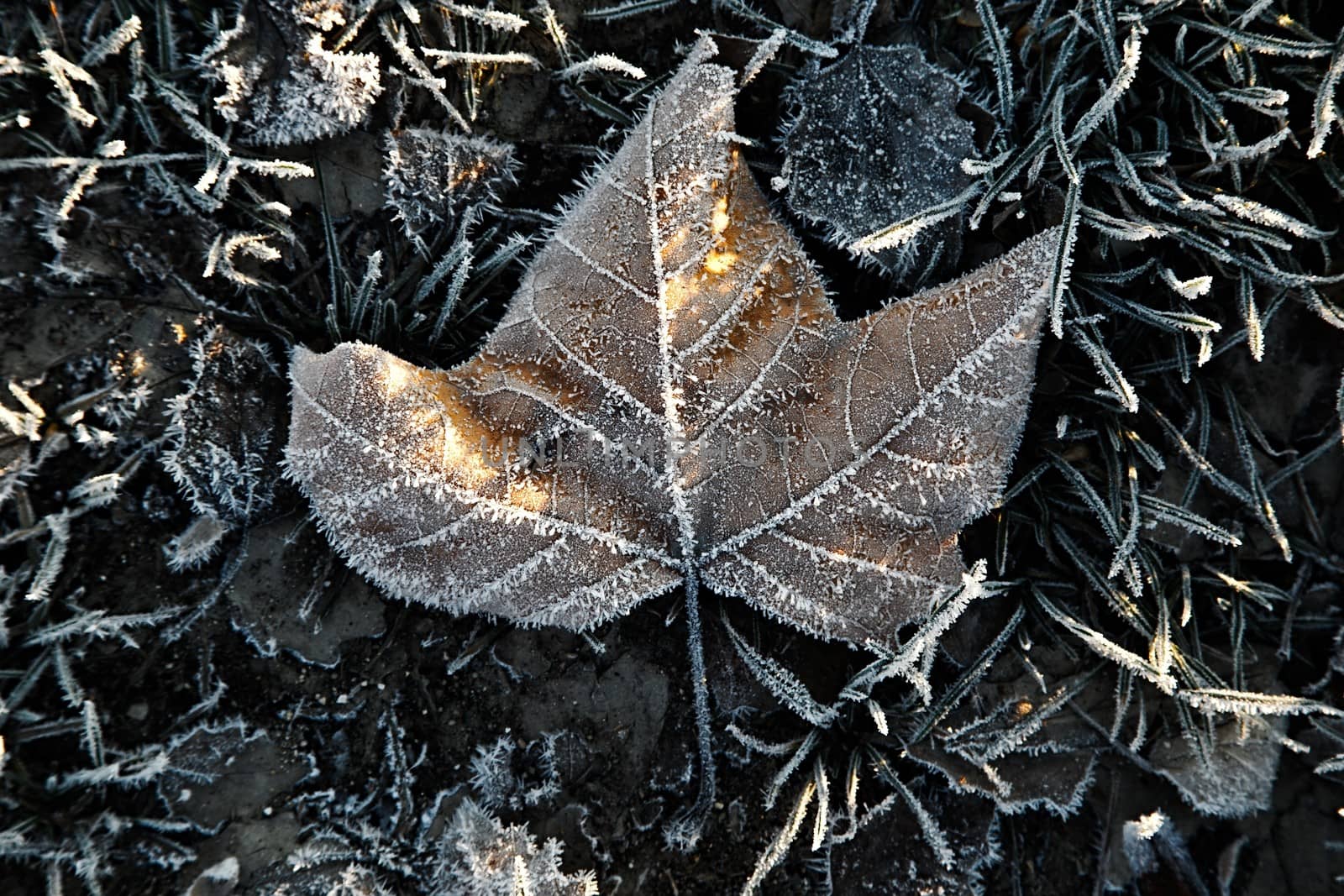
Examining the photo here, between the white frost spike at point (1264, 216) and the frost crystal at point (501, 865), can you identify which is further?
the white frost spike at point (1264, 216)

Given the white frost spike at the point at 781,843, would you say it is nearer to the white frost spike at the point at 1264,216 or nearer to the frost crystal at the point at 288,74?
the white frost spike at the point at 1264,216

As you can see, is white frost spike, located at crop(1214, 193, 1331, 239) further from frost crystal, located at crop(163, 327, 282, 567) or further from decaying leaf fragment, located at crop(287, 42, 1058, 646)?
frost crystal, located at crop(163, 327, 282, 567)

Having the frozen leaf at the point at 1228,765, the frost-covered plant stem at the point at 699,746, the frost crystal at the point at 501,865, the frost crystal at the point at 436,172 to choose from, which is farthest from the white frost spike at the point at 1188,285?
the frost crystal at the point at 501,865

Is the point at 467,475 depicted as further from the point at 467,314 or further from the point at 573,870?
the point at 573,870

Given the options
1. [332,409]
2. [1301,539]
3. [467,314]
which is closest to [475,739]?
[332,409]

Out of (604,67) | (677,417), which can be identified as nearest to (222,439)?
(677,417)
